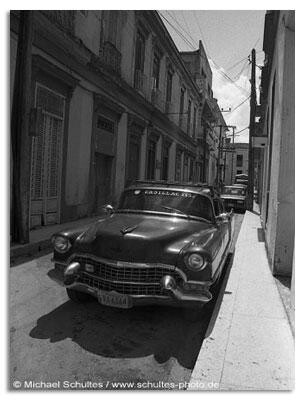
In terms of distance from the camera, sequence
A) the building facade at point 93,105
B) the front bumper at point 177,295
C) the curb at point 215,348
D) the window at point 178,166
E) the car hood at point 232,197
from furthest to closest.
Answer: the window at point 178,166 → the car hood at point 232,197 → the building facade at point 93,105 → the front bumper at point 177,295 → the curb at point 215,348

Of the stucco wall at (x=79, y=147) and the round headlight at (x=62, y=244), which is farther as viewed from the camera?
the stucco wall at (x=79, y=147)

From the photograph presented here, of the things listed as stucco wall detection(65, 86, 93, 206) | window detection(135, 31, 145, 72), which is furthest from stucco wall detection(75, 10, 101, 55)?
window detection(135, 31, 145, 72)

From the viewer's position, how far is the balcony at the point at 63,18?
8672mm

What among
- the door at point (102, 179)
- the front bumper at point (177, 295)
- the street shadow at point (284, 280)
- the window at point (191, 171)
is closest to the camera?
the front bumper at point (177, 295)

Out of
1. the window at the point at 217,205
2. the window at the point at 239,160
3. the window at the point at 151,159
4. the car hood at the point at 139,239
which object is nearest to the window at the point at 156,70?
the window at the point at 151,159

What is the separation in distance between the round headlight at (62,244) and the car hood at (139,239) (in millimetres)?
171

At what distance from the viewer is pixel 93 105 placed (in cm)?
1129

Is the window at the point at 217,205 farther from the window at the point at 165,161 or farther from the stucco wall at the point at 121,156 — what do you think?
the window at the point at 165,161

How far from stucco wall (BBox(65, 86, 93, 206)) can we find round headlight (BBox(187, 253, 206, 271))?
718cm

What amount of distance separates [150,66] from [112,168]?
6571 millimetres

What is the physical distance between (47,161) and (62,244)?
5.55 meters

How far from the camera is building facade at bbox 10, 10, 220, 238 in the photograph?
348 inches

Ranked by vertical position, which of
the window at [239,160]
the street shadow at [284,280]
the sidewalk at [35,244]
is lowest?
the street shadow at [284,280]

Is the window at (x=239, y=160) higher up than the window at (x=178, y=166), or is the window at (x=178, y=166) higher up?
the window at (x=239, y=160)
